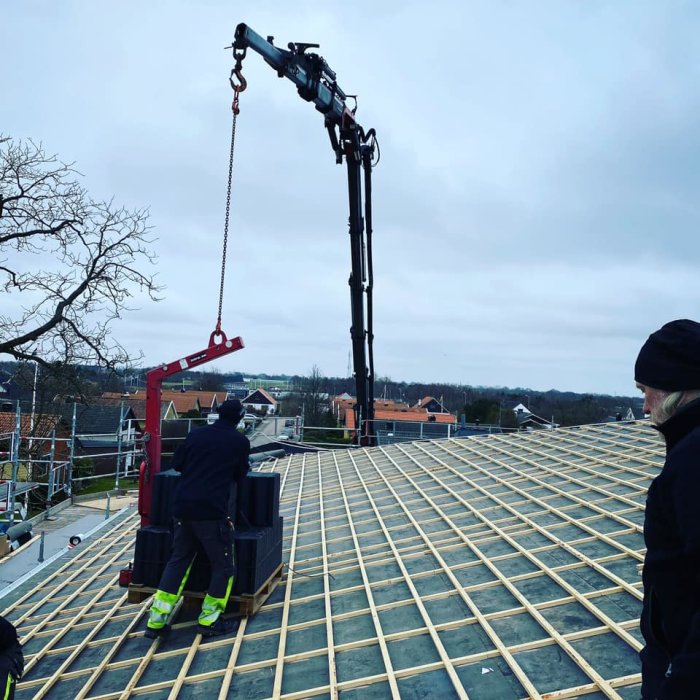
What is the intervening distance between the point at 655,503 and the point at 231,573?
3348 millimetres

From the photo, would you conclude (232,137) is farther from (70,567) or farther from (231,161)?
(70,567)

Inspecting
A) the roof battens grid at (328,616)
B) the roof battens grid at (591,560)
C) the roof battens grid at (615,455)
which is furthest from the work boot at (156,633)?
the roof battens grid at (615,455)

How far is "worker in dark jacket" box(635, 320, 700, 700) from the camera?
1.36 meters

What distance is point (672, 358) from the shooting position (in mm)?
1621

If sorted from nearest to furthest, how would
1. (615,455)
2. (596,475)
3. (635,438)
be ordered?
(596,475) < (615,455) < (635,438)

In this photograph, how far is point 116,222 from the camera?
41.0 ft

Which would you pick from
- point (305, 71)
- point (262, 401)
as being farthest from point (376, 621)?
point (262, 401)

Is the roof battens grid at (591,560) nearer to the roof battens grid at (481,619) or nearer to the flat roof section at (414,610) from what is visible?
the flat roof section at (414,610)

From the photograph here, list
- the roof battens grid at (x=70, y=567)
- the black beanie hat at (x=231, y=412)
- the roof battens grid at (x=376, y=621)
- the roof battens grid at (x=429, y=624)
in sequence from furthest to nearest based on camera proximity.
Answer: the roof battens grid at (x=70, y=567), the black beanie hat at (x=231, y=412), the roof battens grid at (x=376, y=621), the roof battens grid at (x=429, y=624)

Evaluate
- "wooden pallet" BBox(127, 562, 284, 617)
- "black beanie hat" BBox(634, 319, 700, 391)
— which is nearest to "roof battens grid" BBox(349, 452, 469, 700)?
"wooden pallet" BBox(127, 562, 284, 617)

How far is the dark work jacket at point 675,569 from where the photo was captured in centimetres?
135

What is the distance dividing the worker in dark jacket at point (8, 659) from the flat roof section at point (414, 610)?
1071 mm

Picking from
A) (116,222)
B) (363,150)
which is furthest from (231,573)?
(363,150)

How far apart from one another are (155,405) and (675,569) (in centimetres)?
442
